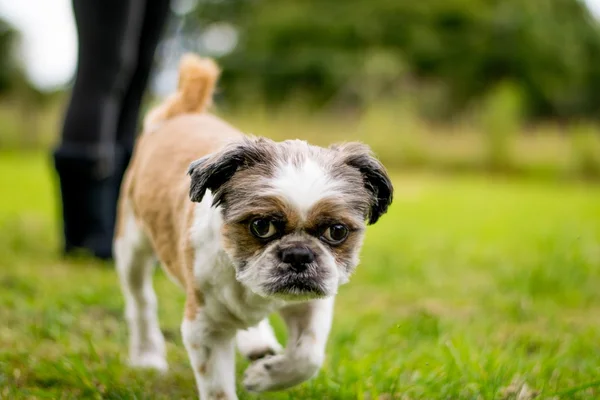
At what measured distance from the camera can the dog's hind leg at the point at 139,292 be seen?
2973 millimetres

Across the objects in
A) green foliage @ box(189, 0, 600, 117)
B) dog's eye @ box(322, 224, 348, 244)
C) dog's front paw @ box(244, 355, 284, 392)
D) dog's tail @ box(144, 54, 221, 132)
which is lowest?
dog's front paw @ box(244, 355, 284, 392)

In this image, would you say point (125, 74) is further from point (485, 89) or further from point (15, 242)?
point (485, 89)

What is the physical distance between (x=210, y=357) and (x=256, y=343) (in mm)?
331

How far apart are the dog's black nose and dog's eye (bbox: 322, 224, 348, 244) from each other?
10 centimetres

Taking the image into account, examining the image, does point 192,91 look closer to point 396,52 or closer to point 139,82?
point 139,82

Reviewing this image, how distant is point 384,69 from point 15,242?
2049cm

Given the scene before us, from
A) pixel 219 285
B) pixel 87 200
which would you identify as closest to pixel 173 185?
pixel 219 285

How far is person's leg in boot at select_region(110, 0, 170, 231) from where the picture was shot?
14.5ft

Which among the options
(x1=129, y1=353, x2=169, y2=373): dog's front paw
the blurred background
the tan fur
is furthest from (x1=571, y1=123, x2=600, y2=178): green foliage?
(x1=129, y1=353, x2=169, y2=373): dog's front paw

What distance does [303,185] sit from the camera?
6.56 feet

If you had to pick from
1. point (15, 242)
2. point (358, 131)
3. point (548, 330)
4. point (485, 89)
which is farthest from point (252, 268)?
point (485, 89)

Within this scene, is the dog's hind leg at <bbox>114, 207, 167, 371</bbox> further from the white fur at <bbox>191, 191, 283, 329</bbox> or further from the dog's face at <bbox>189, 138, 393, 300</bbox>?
the dog's face at <bbox>189, 138, 393, 300</bbox>

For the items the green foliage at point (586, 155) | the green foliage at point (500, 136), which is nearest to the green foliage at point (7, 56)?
the green foliage at point (500, 136)

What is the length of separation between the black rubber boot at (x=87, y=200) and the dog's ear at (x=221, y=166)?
235 centimetres
